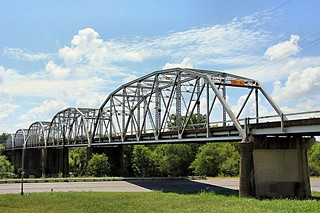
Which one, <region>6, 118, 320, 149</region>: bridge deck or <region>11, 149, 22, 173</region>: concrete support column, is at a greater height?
<region>6, 118, 320, 149</region>: bridge deck

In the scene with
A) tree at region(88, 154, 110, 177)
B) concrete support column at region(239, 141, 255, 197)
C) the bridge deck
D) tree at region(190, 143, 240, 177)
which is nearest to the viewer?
the bridge deck

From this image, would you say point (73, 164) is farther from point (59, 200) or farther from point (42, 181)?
point (59, 200)

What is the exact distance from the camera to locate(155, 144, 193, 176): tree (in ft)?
258

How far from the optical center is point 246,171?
93.4 ft

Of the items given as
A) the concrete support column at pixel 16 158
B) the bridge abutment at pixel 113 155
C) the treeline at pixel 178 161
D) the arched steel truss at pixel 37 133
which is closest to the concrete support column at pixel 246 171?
the treeline at pixel 178 161

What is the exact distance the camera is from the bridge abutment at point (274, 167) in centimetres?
2856

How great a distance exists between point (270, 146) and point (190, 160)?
52.0 m

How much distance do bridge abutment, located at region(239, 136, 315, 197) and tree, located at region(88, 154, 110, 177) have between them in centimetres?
4031

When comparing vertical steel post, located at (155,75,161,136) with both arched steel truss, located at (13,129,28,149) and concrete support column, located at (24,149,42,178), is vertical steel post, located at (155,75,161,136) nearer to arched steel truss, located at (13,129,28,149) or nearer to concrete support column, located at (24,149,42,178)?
concrete support column, located at (24,149,42,178)

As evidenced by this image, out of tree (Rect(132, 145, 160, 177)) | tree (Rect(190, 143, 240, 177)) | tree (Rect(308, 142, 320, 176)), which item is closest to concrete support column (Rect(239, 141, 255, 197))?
tree (Rect(190, 143, 240, 177))

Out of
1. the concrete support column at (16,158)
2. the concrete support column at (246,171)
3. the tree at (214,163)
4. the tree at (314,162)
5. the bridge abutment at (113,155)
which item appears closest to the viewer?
the concrete support column at (246,171)

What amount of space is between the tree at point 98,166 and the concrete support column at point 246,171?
40.4 metres

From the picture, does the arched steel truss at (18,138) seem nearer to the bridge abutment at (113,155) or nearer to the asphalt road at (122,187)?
the bridge abutment at (113,155)

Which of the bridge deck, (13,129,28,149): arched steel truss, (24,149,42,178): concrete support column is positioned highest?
(13,129,28,149): arched steel truss
